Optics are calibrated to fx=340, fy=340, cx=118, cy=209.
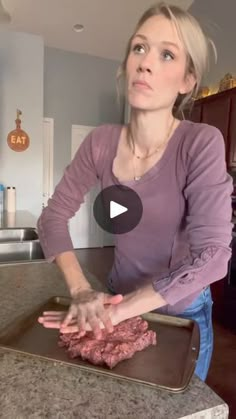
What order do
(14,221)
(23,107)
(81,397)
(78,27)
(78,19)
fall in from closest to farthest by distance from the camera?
(81,397)
(14,221)
(23,107)
(78,19)
(78,27)

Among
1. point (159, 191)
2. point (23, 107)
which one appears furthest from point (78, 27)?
point (159, 191)

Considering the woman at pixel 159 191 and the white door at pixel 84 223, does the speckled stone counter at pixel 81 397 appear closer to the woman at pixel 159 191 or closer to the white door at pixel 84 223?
the woman at pixel 159 191

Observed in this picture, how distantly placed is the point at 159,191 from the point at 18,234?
5.46 ft

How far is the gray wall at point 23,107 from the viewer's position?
3354 millimetres

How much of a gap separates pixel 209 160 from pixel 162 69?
23 centimetres

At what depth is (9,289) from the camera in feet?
3.51

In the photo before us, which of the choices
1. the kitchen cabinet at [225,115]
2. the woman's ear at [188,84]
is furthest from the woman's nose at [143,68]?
the kitchen cabinet at [225,115]

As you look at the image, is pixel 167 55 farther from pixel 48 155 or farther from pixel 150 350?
pixel 48 155

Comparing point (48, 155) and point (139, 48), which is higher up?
point (48, 155)

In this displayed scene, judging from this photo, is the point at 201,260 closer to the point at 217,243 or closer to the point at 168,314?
the point at 217,243

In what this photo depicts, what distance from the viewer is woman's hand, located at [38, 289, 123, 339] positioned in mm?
679

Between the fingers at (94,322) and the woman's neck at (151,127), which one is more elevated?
the woman's neck at (151,127)

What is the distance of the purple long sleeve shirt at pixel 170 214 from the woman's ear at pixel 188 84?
0.08m

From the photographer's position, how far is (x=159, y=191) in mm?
771
